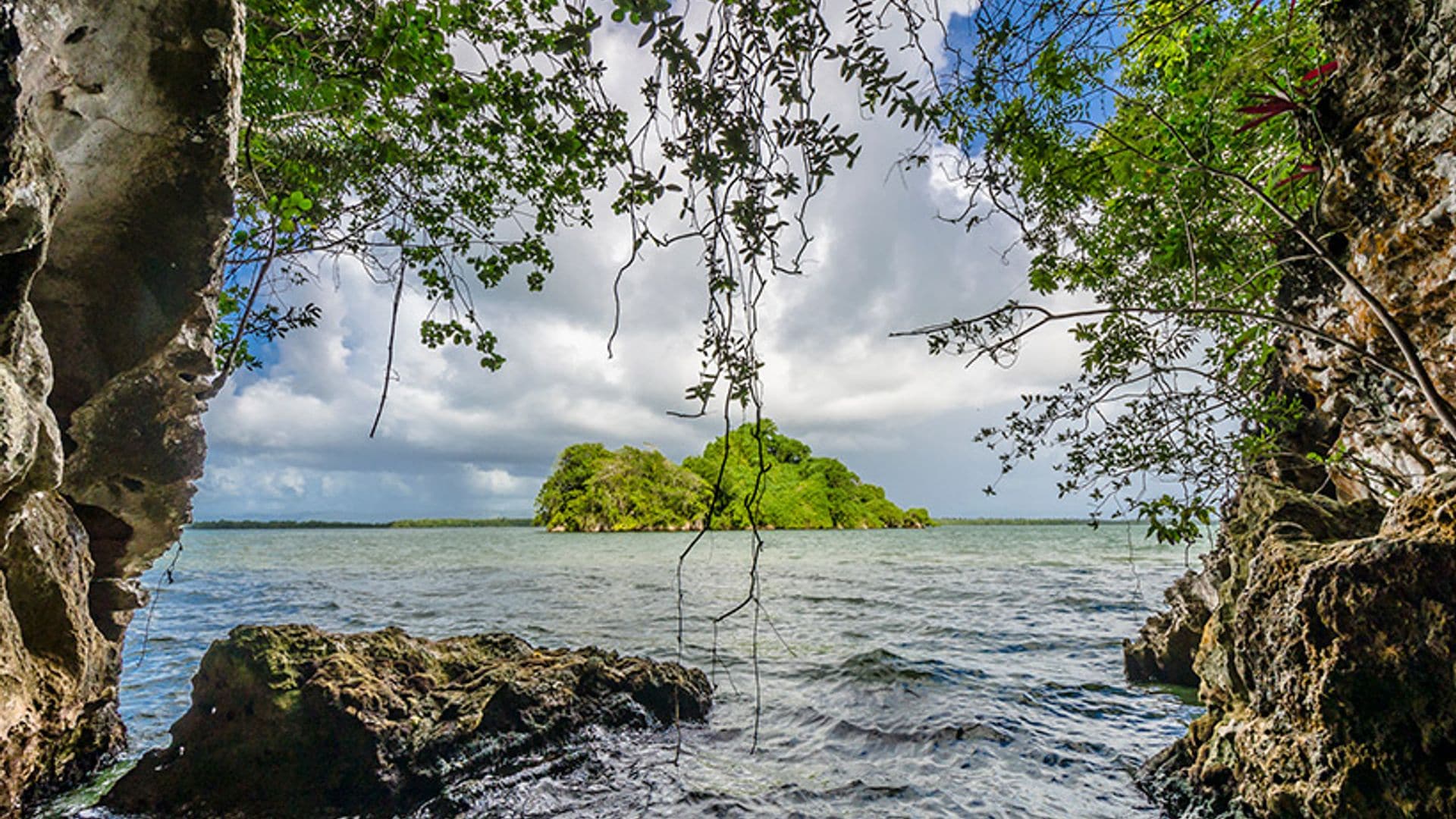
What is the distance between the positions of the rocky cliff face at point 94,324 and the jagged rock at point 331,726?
2.80 ft

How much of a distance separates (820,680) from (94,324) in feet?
26.8

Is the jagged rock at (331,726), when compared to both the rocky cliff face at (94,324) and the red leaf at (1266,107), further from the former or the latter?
the red leaf at (1266,107)

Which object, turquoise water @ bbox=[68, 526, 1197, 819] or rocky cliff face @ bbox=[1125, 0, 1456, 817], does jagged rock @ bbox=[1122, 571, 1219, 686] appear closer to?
turquoise water @ bbox=[68, 526, 1197, 819]

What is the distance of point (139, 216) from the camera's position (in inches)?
142

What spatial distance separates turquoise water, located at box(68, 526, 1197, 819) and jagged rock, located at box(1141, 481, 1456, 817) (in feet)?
2.66

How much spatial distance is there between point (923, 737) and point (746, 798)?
2285 mm

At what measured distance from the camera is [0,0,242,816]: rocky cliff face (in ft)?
8.01

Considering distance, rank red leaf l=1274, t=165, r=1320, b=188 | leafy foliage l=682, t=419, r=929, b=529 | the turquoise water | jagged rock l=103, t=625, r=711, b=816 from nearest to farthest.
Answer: red leaf l=1274, t=165, r=1320, b=188 < jagged rock l=103, t=625, r=711, b=816 < the turquoise water < leafy foliage l=682, t=419, r=929, b=529

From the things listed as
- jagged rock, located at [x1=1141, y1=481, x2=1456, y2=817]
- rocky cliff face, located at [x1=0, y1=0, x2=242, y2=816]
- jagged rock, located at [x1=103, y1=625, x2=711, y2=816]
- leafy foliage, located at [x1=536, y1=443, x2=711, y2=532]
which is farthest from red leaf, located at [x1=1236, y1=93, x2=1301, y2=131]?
leafy foliage, located at [x1=536, y1=443, x2=711, y2=532]

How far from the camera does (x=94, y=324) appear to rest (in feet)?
12.7

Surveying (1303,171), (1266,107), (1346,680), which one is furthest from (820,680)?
(1266,107)

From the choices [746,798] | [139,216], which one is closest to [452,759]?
[746,798]

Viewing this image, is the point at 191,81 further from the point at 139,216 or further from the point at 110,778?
the point at 110,778

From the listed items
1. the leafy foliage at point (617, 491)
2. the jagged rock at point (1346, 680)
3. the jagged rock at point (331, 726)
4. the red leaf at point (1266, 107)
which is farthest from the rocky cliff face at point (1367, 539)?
the leafy foliage at point (617, 491)
